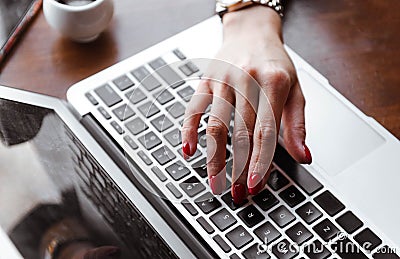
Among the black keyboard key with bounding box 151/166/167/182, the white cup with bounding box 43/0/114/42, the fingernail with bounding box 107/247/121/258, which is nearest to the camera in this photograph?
the fingernail with bounding box 107/247/121/258

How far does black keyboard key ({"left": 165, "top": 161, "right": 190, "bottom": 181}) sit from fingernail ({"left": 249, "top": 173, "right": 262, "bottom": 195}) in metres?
0.07

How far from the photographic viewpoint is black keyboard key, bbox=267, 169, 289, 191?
2.52 feet

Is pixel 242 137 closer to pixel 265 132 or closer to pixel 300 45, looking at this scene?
pixel 265 132

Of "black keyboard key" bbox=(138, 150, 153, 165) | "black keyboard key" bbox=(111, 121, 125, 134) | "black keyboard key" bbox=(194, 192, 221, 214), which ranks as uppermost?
"black keyboard key" bbox=(111, 121, 125, 134)

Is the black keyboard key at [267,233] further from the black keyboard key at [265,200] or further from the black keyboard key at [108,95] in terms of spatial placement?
the black keyboard key at [108,95]

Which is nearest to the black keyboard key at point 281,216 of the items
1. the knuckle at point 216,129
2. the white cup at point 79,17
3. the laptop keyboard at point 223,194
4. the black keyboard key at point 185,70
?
the laptop keyboard at point 223,194

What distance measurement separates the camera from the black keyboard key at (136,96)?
835 mm

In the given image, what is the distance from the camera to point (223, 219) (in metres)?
0.74

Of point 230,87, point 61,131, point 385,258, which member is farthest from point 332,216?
point 61,131

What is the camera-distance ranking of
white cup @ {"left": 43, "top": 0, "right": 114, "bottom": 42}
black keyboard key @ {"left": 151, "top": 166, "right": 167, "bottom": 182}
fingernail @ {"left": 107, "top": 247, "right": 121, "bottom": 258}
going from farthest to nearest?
white cup @ {"left": 43, "top": 0, "right": 114, "bottom": 42} < black keyboard key @ {"left": 151, "top": 166, "right": 167, "bottom": 182} < fingernail @ {"left": 107, "top": 247, "right": 121, "bottom": 258}

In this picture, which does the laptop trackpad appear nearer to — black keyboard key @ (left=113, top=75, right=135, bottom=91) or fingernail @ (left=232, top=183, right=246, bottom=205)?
fingernail @ (left=232, top=183, right=246, bottom=205)

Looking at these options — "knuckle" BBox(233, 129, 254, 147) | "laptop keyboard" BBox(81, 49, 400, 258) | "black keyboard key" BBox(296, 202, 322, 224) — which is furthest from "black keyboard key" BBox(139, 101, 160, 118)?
"black keyboard key" BBox(296, 202, 322, 224)

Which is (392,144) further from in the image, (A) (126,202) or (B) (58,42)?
(B) (58,42)

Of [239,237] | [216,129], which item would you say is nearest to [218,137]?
[216,129]
